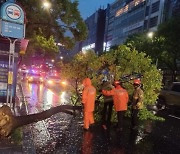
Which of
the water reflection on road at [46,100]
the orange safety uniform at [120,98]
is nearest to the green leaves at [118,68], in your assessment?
the orange safety uniform at [120,98]

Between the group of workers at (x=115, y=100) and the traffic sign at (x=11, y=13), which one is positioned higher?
the traffic sign at (x=11, y=13)

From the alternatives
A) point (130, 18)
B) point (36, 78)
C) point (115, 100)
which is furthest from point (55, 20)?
point (130, 18)

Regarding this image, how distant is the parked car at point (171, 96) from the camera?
60.5ft

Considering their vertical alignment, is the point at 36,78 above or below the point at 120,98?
below

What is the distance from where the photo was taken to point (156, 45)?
4097cm

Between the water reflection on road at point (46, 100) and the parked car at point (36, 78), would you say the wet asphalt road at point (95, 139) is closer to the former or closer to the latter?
the water reflection on road at point (46, 100)

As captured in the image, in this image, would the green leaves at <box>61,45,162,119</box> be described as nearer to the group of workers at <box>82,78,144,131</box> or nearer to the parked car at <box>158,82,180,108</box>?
the group of workers at <box>82,78,144,131</box>

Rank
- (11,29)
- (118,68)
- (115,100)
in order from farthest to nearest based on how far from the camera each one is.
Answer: (118,68) → (115,100) → (11,29)

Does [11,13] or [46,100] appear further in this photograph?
[46,100]

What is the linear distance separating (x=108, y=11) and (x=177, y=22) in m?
91.8

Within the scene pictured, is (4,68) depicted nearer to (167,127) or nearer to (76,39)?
(76,39)

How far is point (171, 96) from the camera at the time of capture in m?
18.9

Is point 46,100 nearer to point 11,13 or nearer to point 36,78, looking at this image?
point 11,13

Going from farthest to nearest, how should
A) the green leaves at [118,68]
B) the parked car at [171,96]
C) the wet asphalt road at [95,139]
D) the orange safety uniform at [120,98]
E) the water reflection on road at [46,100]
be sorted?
1. the parked car at [171,96]
2. the water reflection on road at [46,100]
3. the green leaves at [118,68]
4. the orange safety uniform at [120,98]
5. the wet asphalt road at [95,139]
